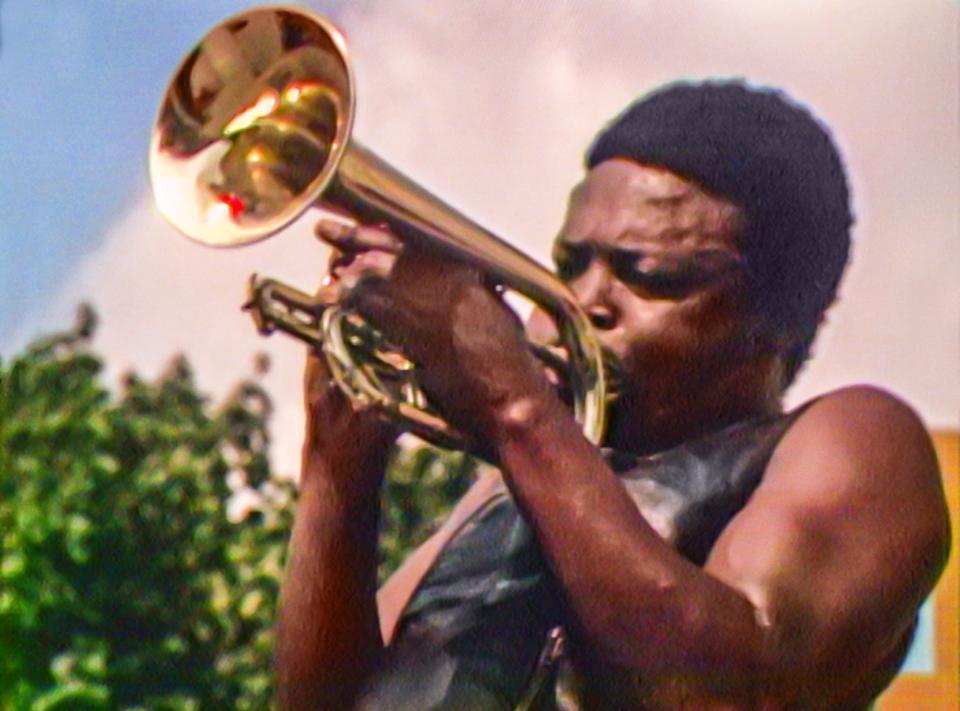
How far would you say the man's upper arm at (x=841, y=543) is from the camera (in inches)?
66.2

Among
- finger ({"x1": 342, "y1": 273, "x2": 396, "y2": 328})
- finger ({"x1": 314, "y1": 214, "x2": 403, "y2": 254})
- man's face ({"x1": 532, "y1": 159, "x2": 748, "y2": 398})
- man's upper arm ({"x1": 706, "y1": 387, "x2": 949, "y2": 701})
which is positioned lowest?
man's upper arm ({"x1": 706, "y1": 387, "x2": 949, "y2": 701})

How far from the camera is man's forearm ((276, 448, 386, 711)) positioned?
6.34 feet

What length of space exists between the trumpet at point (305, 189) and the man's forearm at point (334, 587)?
140mm

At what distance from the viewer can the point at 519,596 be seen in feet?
6.09

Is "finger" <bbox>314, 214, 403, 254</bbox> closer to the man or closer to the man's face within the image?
the man

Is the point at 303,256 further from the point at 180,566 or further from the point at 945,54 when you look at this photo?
the point at 945,54

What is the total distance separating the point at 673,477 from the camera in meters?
1.88

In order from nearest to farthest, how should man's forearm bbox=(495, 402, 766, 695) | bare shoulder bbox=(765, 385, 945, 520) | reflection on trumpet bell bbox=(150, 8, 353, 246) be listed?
man's forearm bbox=(495, 402, 766, 695)
bare shoulder bbox=(765, 385, 945, 520)
reflection on trumpet bell bbox=(150, 8, 353, 246)

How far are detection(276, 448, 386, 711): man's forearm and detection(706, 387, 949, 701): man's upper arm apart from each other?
0.40m

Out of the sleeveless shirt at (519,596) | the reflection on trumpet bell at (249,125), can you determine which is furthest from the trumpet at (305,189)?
the sleeveless shirt at (519,596)

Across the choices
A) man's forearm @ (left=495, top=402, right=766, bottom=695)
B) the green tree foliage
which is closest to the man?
man's forearm @ (left=495, top=402, right=766, bottom=695)

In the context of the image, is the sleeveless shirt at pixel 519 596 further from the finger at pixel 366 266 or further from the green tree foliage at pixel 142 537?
the green tree foliage at pixel 142 537

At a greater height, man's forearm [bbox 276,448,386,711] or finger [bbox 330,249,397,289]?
finger [bbox 330,249,397,289]

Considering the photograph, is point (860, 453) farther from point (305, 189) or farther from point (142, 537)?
point (142, 537)
